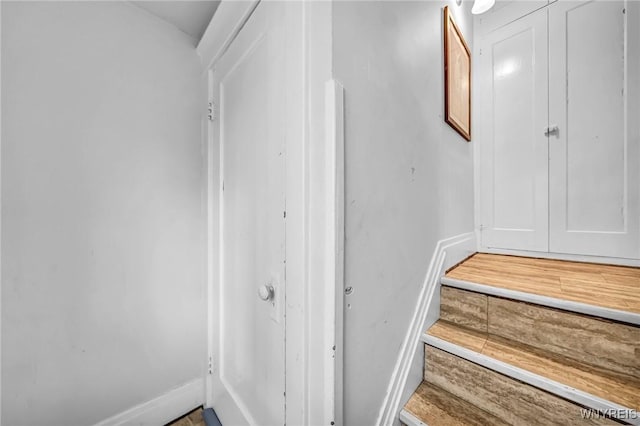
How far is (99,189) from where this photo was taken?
3.44 ft

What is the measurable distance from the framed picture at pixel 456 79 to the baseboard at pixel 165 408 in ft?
6.84

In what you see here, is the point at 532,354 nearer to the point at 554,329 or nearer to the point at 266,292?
the point at 554,329

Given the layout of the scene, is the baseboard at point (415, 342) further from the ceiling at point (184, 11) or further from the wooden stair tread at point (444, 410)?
the ceiling at point (184, 11)

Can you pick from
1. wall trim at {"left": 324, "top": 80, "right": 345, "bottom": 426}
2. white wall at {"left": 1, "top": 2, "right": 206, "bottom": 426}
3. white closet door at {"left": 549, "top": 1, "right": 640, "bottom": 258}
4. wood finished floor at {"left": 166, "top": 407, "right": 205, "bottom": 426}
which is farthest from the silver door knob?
white closet door at {"left": 549, "top": 1, "right": 640, "bottom": 258}

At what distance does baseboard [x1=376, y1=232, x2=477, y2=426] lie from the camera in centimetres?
78

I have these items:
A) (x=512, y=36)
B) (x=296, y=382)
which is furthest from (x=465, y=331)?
(x=512, y=36)

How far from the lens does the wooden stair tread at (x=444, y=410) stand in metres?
0.76

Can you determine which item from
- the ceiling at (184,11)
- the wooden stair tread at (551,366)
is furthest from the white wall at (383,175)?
the ceiling at (184,11)

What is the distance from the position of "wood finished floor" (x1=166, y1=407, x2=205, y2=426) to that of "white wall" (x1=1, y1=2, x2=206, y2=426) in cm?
19

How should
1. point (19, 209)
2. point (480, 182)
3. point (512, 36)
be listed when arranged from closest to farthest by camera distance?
1. point (19, 209)
2. point (512, 36)
3. point (480, 182)

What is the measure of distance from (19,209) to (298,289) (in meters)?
Answer: 1.15

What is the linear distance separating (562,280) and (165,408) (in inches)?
82.7

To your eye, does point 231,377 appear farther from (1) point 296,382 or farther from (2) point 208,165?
(2) point 208,165

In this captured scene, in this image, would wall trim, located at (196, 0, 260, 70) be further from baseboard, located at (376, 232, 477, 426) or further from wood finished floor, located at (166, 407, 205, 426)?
wood finished floor, located at (166, 407, 205, 426)
